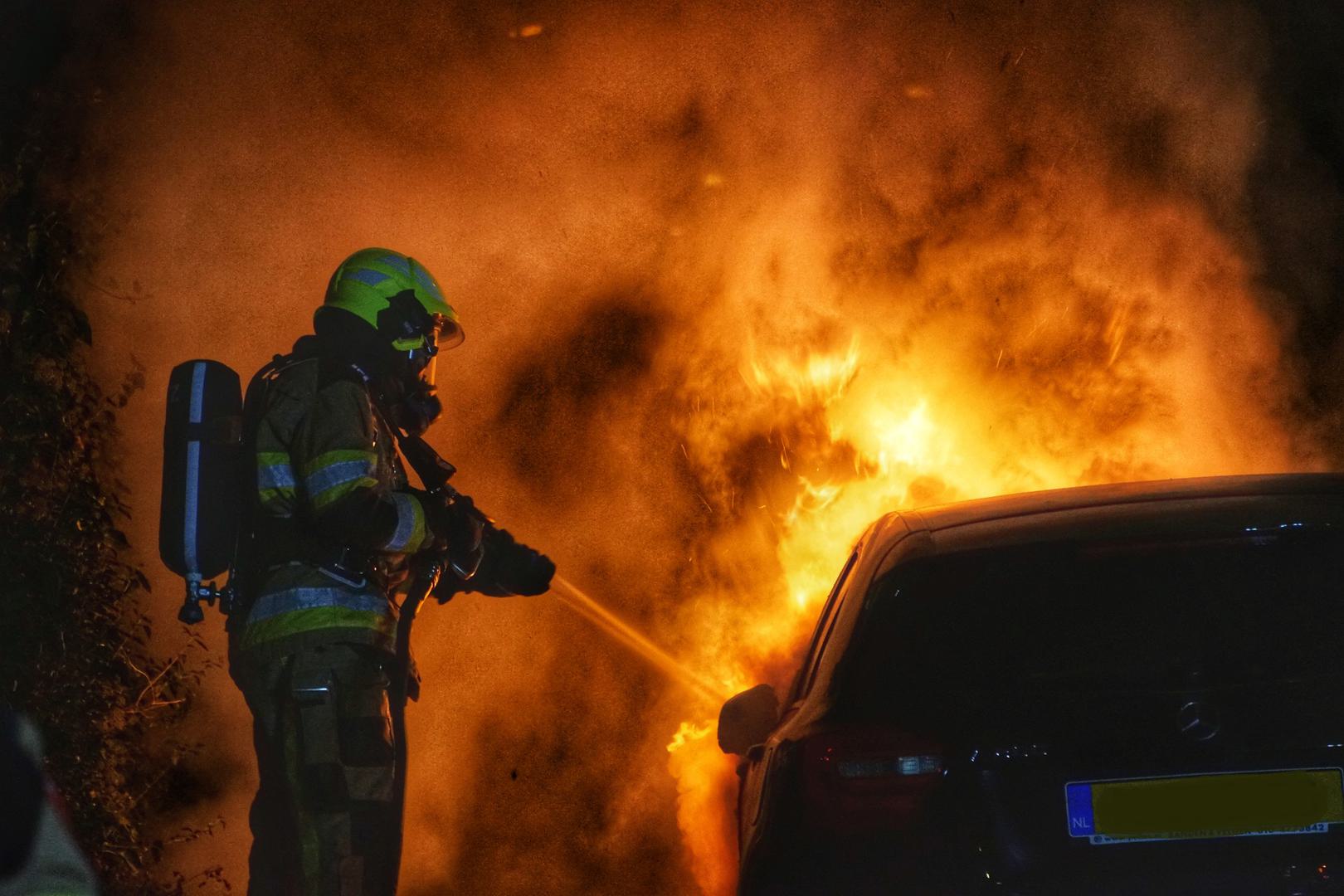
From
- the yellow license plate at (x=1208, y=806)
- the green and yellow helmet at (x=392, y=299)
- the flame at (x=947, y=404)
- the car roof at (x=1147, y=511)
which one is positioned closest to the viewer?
the yellow license plate at (x=1208, y=806)

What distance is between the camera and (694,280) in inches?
327

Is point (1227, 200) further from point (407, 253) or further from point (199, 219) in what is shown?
point (199, 219)

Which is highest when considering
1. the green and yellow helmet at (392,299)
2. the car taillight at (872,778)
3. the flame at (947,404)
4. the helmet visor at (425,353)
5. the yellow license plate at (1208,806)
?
the flame at (947,404)

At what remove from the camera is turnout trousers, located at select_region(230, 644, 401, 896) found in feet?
14.8

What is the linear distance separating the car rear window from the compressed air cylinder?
7.87 feet

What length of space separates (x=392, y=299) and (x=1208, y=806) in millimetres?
3260

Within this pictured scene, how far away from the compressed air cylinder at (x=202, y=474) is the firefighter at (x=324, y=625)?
111 millimetres

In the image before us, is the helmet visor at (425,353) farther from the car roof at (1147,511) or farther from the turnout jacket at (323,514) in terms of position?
the car roof at (1147,511)

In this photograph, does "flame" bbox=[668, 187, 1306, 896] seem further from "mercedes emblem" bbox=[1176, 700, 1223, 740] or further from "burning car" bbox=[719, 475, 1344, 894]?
"mercedes emblem" bbox=[1176, 700, 1223, 740]

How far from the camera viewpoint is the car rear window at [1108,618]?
3.00 meters

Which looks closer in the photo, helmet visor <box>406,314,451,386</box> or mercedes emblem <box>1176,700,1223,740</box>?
mercedes emblem <box>1176,700,1223,740</box>

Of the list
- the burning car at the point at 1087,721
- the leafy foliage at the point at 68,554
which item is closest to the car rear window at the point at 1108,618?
the burning car at the point at 1087,721

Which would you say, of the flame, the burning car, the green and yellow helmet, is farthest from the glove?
the flame

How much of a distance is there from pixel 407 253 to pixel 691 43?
2.19 meters
